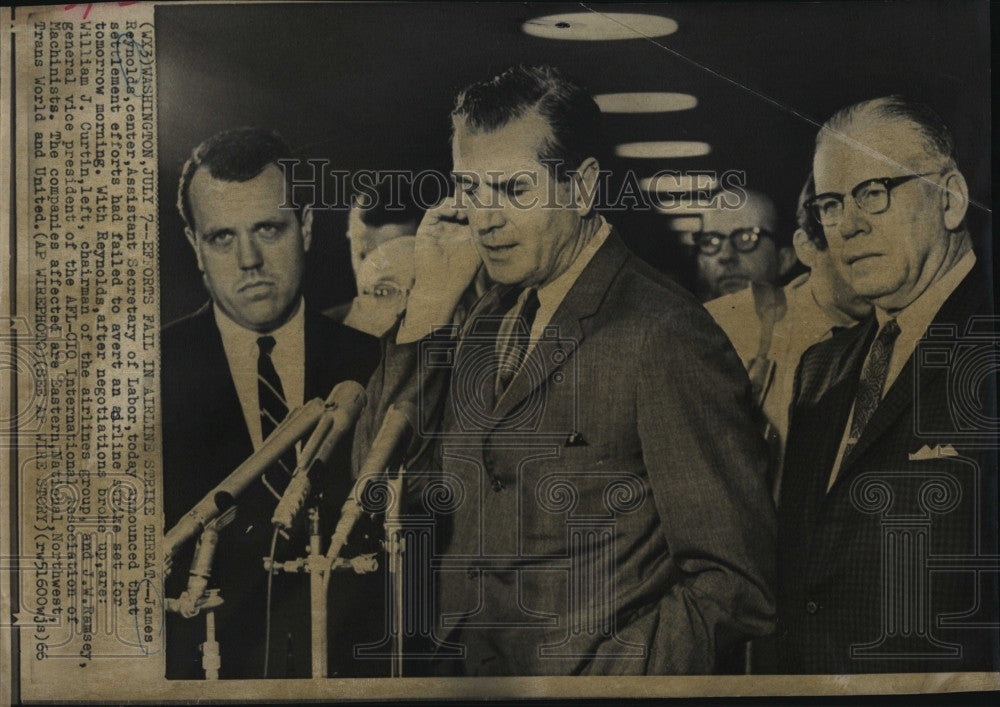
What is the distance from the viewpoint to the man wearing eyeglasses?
1.73 meters

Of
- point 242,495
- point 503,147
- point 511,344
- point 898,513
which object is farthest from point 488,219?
point 898,513

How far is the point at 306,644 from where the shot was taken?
5.71 ft

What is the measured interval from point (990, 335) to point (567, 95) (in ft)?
3.12

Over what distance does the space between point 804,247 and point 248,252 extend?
1077 millimetres

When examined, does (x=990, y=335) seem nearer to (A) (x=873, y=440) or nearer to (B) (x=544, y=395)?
→ (A) (x=873, y=440)

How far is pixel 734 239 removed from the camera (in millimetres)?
1733

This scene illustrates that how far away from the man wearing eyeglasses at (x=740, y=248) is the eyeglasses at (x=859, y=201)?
0.28ft

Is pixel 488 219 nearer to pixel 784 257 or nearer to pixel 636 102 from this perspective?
pixel 636 102

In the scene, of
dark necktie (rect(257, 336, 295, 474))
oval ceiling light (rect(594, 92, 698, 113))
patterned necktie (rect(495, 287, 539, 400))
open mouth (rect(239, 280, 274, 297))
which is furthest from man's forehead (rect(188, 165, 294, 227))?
oval ceiling light (rect(594, 92, 698, 113))

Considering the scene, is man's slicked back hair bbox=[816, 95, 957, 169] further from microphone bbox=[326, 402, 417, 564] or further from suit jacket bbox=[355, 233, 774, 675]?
microphone bbox=[326, 402, 417, 564]

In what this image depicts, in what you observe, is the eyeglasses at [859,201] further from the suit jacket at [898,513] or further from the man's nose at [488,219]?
the man's nose at [488,219]

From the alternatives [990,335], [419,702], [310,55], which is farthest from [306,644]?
[990,335]

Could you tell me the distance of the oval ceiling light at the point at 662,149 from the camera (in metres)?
1.74

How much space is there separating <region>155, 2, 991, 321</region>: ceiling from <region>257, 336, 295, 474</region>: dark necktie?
0.14 metres
